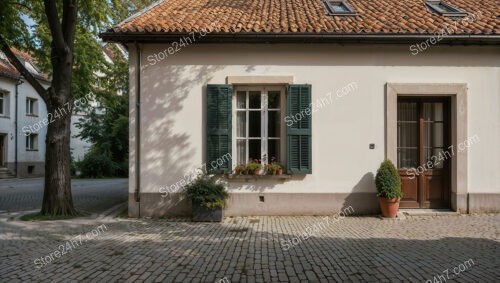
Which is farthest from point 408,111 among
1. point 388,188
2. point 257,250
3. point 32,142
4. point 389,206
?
point 32,142

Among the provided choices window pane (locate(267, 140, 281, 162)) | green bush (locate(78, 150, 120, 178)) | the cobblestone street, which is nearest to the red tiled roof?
window pane (locate(267, 140, 281, 162))

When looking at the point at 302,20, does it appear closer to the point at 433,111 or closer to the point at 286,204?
the point at 433,111

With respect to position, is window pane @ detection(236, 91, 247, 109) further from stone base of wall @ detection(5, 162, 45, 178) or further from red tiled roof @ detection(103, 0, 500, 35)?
stone base of wall @ detection(5, 162, 45, 178)

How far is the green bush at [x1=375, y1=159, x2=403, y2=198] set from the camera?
736cm

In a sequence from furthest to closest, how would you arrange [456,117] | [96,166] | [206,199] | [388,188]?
[96,166]
[456,117]
[388,188]
[206,199]

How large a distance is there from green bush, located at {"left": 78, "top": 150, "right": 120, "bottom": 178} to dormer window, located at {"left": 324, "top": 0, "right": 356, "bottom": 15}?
19.8m

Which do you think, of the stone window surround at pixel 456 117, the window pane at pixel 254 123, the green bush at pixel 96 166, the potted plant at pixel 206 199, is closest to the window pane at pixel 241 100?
the window pane at pixel 254 123

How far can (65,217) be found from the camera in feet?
24.6

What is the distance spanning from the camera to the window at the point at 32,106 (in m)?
25.3

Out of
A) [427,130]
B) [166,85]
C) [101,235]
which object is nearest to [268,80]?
[166,85]

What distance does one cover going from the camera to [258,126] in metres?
8.09

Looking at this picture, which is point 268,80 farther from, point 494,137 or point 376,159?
point 494,137

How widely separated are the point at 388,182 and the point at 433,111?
7.91ft

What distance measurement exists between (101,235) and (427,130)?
7563mm
